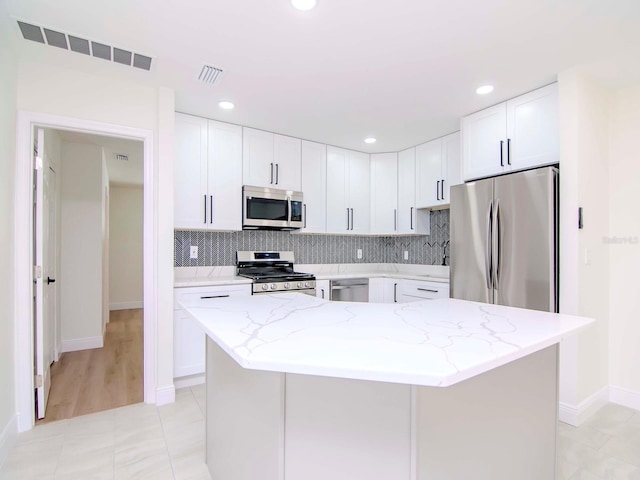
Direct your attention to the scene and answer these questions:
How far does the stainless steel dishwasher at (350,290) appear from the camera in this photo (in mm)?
3908

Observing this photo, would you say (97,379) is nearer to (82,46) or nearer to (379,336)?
(82,46)

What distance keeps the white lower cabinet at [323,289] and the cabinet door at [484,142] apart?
1818 mm

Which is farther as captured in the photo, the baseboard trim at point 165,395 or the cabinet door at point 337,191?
the cabinet door at point 337,191

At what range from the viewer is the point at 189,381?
3.04 meters

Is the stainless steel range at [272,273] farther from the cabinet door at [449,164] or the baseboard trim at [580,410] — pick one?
the baseboard trim at [580,410]

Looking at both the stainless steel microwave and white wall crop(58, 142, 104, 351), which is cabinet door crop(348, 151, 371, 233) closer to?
the stainless steel microwave

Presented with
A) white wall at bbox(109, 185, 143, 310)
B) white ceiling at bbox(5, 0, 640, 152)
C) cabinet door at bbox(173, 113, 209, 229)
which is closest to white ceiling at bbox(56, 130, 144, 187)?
white wall at bbox(109, 185, 143, 310)

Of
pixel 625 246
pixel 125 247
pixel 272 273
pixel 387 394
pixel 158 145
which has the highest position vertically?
pixel 158 145

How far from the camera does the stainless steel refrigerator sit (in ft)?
7.98

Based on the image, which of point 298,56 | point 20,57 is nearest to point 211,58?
point 298,56

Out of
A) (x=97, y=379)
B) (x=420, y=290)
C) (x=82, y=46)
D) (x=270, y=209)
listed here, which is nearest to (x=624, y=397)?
(x=420, y=290)

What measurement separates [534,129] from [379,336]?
7.92ft

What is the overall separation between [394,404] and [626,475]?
1.80 meters

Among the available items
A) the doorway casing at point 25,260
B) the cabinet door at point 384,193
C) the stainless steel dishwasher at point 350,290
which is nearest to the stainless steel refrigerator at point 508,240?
the stainless steel dishwasher at point 350,290
